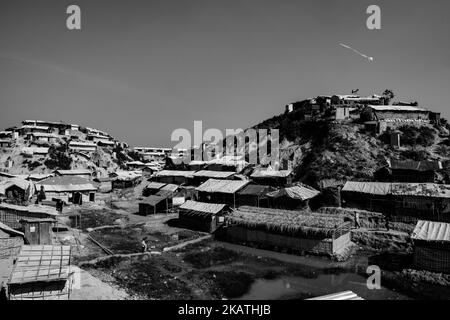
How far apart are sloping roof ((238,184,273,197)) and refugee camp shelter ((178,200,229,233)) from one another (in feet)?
17.8

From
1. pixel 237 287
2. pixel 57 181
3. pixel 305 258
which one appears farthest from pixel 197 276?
pixel 57 181

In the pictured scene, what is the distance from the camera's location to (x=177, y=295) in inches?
640

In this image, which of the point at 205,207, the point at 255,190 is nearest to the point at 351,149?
the point at 255,190

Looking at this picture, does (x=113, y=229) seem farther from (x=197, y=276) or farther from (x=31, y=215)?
(x=197, y=276)

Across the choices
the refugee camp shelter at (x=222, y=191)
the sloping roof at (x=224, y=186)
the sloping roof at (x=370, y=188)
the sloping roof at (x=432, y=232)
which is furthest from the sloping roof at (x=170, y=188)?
the sloping roof at (x=432, y=232)

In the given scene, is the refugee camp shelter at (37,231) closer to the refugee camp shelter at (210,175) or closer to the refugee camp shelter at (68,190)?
the refugee camp shelter at (68,190)

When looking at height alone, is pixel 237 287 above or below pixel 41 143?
below

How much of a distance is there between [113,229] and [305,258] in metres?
17.7

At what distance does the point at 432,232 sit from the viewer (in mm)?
18922

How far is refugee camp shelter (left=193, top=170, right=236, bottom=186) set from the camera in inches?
1774

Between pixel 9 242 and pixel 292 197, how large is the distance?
76.8ft

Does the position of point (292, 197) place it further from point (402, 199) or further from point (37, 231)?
point (37, 231)

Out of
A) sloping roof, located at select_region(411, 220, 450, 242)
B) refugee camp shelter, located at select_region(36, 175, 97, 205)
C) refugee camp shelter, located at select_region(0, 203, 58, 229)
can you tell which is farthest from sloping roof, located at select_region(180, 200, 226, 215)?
refugee camp shelter, located at select_region(36, 175, 97, 205)

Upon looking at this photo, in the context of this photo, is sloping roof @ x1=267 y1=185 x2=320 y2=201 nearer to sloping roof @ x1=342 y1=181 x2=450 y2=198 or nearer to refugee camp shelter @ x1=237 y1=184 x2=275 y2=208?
refugee camp shelter @ x1=237 y1=184 x2=275 y2=208
